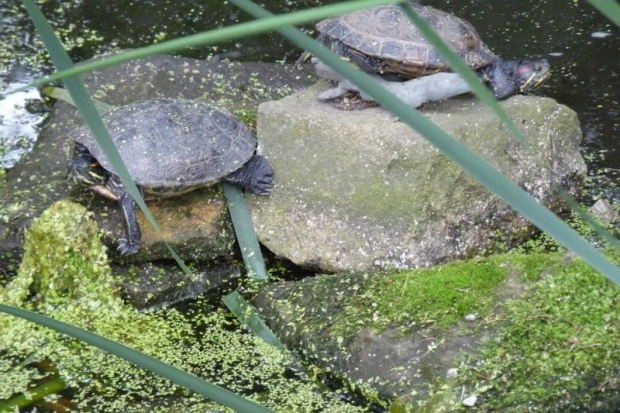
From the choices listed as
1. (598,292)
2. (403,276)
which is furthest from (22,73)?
(598,292)

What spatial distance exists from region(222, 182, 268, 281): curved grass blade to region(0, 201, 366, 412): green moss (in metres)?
0.28

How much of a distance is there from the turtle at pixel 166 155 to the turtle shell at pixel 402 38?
A: 25.1 inches

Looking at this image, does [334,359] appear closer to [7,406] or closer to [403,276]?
[403,276]

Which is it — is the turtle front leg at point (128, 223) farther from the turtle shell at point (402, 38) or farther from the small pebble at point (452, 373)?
the small pebble at point (452, 373)

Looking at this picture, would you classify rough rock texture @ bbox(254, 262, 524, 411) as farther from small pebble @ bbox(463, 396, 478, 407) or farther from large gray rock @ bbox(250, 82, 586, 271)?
large gray rock @ bbox(250, 82, 586, 271)

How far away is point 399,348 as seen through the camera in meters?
3.20

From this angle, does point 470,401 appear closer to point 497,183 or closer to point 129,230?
point 129,230

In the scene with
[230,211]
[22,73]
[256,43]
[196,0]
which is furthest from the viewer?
[196,0]

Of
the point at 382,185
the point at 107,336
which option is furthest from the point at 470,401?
the point at 107,336

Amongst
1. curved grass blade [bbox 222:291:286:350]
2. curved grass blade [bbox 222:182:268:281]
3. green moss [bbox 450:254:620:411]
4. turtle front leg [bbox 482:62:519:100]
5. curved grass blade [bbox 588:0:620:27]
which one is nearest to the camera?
curved grass blade [bbox 588:0:620:27]

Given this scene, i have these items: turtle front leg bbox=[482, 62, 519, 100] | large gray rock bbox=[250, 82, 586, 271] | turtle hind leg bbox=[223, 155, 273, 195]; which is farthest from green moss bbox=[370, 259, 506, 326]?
turtle front leg bbox=[482, 62, 519, 100]

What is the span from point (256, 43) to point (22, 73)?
4.94 feet

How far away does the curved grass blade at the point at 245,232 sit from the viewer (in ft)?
13.1

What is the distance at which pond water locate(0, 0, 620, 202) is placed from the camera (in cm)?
546
